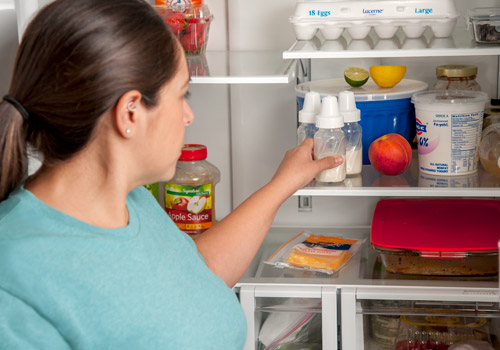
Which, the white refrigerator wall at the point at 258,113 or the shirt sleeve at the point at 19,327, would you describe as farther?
the white refrigerator wall at the point at 258,113

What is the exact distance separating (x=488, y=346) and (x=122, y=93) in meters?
1.10

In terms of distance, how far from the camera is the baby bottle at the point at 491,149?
1.61m

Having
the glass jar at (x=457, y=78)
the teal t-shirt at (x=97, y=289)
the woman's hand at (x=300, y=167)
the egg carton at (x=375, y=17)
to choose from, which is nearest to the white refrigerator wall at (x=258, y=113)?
the glass jar at (x=457, y=78)

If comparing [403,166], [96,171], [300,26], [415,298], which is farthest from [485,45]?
[96,171]

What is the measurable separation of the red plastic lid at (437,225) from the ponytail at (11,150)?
3.02 feet

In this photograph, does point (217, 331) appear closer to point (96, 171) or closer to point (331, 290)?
point (96, 171)

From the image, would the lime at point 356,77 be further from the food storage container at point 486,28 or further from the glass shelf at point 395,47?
the food storage container at point 486,28

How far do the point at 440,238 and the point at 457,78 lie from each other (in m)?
0.39

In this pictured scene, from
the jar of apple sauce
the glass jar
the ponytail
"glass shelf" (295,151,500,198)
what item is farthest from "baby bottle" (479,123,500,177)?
the ponytail

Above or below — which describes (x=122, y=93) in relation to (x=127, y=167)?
above

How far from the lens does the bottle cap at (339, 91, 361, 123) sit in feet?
5.18

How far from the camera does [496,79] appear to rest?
1.87m

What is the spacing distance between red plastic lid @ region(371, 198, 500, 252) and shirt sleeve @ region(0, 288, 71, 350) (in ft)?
3.14

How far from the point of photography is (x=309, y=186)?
5.18 feet
